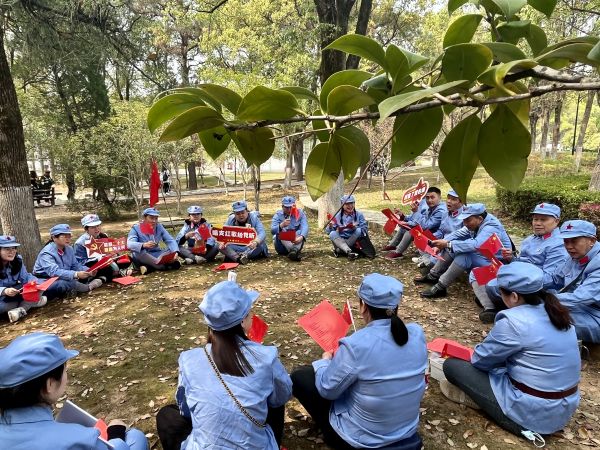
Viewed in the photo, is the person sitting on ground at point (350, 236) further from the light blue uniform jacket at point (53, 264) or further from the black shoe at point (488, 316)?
the light blue uniform jacket at point (53, 264)

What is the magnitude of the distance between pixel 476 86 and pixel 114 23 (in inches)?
334

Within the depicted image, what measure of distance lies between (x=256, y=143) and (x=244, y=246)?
6.62 m

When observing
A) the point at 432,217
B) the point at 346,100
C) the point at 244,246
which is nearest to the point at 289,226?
the point at 244,246

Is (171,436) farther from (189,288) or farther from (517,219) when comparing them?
(517,219)

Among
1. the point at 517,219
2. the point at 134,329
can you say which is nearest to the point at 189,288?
the point at 134,329

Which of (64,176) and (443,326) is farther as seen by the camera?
(64,176)

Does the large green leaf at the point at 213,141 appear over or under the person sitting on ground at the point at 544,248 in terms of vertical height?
over

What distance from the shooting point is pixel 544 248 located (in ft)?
14.1

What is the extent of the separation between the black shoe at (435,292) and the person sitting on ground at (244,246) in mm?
3164

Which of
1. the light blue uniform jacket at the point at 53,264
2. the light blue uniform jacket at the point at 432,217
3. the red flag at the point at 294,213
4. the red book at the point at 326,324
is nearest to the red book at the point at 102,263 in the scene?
the light blue uniform jacket at the point at 53,264

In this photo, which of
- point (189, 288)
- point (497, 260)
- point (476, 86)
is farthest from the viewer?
point (189, 288)

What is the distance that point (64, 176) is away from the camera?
14.1 metres

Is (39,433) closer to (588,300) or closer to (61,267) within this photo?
(588,300)

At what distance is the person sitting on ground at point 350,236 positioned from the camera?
284 inches
